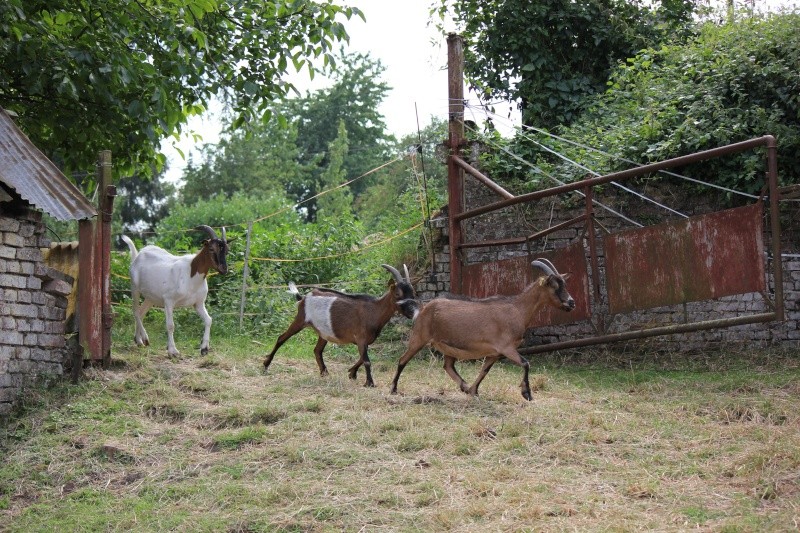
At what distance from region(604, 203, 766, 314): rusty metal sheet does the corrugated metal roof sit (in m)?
5.54

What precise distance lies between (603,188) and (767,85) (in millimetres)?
2382

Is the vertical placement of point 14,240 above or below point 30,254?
above

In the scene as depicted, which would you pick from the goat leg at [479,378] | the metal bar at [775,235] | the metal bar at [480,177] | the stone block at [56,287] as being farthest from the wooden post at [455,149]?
the stone block at [56,287]

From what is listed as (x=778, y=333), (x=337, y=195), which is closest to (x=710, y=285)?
(x=778, y=333)

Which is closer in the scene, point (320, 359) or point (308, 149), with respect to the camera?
point (320, 359)

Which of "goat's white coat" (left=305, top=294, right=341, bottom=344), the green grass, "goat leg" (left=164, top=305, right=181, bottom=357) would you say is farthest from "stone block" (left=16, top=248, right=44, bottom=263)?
"goat's white coat" (left=305, top=294, right=341, bottom=344)

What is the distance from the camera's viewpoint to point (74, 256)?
10555 millimetres

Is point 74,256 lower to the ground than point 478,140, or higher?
lower

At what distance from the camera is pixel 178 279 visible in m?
11.1

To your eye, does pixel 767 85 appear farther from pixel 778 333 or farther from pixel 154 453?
pixel 154 453

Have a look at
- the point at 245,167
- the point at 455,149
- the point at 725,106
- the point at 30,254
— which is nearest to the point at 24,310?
the point at 30,254

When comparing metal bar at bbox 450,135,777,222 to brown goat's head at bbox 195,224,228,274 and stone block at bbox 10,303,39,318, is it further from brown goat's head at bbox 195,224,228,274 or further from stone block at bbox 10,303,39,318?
stone block at bbox 10,303,39,318

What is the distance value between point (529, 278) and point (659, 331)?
1917 millimetres

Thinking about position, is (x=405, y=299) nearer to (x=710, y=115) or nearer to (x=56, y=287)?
(x=56, y=287)
